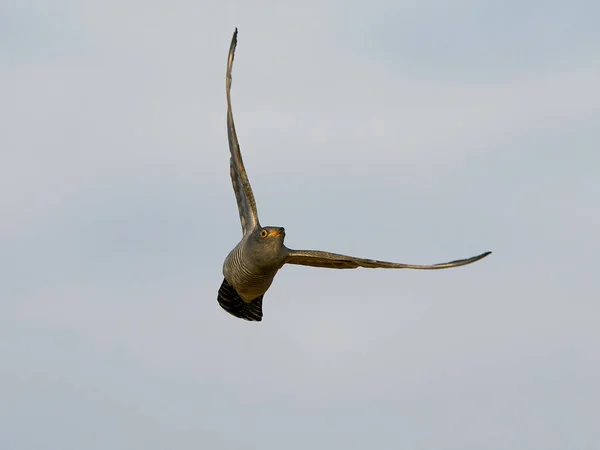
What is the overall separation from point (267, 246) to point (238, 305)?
4310 mm

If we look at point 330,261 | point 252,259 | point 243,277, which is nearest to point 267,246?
point 252,259

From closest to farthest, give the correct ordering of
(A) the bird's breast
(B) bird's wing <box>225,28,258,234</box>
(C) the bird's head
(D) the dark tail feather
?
(C) the bird's head → (A) the bird's breast → (B) bird's wing <box>225,28,258,234</box> → (D) the dark tail feather

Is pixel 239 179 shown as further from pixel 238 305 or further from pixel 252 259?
pixel 252 259

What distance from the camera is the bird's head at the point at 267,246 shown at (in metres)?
34.2

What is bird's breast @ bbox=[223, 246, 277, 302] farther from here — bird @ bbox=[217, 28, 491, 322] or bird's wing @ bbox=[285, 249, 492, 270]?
bird's wing @ bbox=[285, 249, 492, 270]

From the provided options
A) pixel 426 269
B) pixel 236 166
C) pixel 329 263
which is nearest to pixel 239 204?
pixel 236 166

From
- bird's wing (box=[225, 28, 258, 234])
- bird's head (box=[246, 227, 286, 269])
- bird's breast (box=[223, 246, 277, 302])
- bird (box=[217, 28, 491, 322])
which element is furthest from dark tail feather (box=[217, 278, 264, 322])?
bird's head (box=[246, 227, 286, 269])

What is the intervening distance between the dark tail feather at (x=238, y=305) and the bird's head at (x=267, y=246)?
3.29 metres

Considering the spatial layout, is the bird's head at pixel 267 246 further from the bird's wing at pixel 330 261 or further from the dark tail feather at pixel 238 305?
the dark tail feather at pixel 238 305

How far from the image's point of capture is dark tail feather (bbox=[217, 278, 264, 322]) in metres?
37.8

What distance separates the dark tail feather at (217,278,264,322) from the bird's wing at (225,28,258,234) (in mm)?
1960

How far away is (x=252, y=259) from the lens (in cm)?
3462

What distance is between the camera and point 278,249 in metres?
34.5

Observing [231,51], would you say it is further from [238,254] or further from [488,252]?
[488,252]
